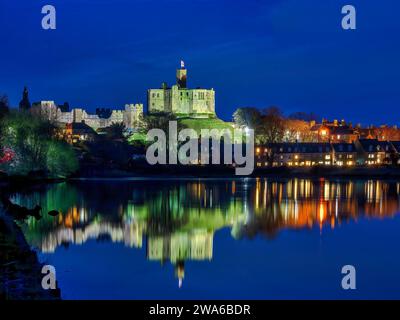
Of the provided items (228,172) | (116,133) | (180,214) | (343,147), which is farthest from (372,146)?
(180,214)

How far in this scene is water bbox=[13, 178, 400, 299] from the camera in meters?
16.4

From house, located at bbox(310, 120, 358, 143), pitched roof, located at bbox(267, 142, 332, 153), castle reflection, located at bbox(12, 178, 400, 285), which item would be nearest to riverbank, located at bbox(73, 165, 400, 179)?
pitched roof, located at bbox(267, 142, 332, 153)

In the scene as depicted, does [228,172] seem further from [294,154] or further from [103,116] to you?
[103,116]

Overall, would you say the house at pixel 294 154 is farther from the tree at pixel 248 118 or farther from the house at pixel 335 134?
the house at pixel 335 134

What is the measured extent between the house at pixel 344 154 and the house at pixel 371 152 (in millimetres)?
1042

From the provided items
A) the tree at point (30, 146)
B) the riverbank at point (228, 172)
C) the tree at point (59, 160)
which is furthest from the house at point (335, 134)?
the tree at point (30, 146)

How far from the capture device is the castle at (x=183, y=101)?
133 m

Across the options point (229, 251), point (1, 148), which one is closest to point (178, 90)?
point (1, 148)

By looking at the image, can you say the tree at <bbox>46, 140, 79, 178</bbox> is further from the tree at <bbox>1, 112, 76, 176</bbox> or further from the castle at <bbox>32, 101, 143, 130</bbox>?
the castle at <bbox>32, 101, 143, 130</bbox>

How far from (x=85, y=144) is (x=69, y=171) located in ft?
93.8

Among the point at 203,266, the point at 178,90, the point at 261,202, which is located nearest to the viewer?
the point at 203,266

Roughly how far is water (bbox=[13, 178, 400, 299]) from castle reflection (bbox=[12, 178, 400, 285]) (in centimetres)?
6
